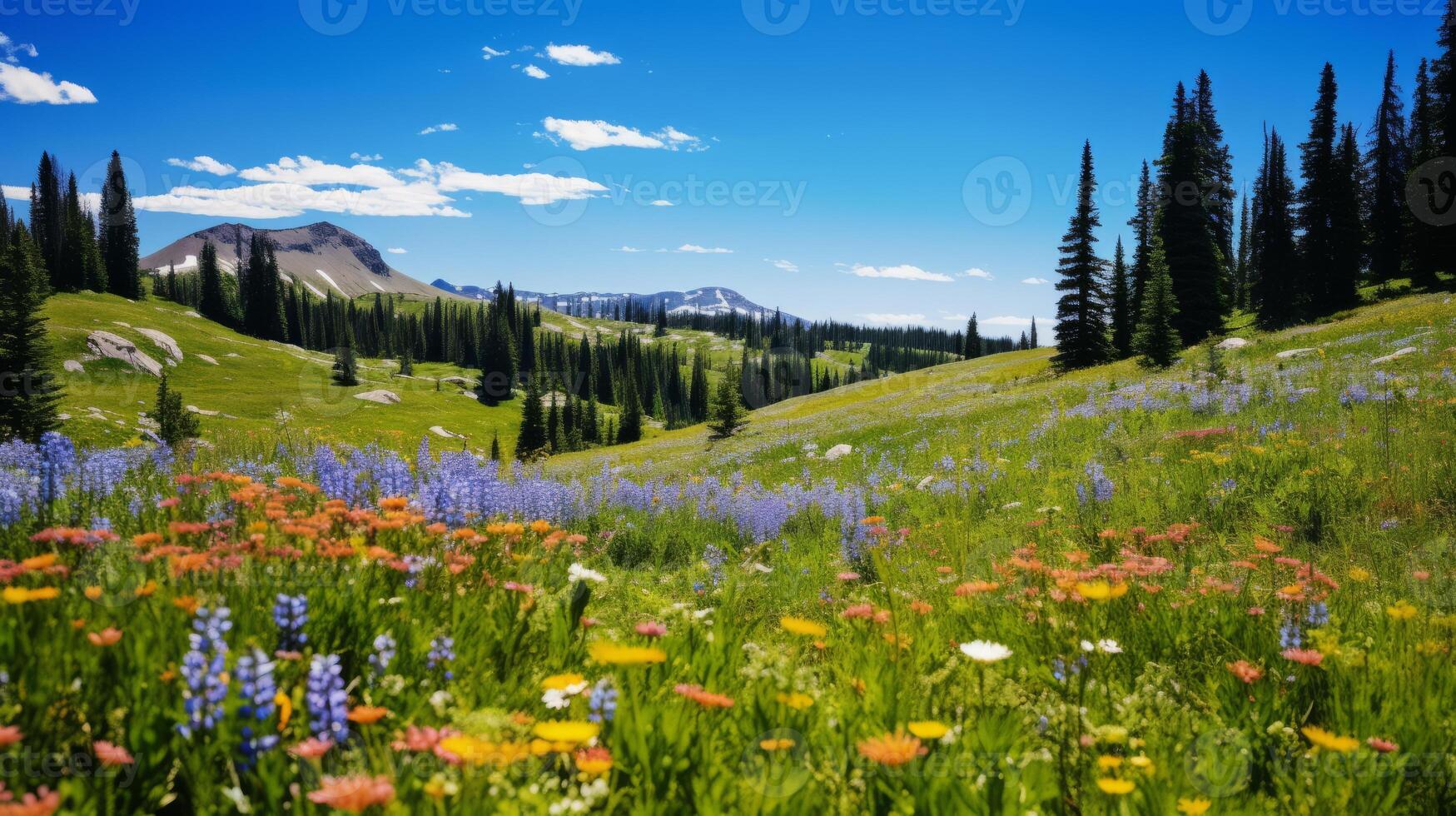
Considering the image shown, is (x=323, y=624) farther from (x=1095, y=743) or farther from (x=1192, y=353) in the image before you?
(x=1192, y=353)

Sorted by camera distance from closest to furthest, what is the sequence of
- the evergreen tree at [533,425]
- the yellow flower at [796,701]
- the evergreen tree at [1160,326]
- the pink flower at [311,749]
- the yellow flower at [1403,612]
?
the pink flower at [311,749] → the yellow flower at [796,701] → the yellow flower at [1403,612] → the evergreen tree at [1160,326] → the evergreen tree at [533,425]

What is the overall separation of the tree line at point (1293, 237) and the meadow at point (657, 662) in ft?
Answer: 123

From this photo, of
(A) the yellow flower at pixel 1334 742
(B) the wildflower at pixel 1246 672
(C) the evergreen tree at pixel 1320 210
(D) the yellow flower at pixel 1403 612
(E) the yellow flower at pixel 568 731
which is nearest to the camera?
(E) the yellow flower at pixel 568 731

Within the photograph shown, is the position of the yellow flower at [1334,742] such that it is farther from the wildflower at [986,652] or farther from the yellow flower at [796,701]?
the yellow flower at [796,701]

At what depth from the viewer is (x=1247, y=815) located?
1940 millimetres

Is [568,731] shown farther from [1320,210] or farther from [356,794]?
[1320,210]

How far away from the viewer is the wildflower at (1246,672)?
111 inches

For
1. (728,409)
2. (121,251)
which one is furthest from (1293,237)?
(121,251)

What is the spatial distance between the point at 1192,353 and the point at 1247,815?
37471 mm

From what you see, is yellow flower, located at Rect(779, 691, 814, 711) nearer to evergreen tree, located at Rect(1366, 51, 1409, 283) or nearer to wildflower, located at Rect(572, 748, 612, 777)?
wildflower, located at Rect(572, 748, 612, 777)

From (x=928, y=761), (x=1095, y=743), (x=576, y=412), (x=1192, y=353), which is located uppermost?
(x=1192, y=353)

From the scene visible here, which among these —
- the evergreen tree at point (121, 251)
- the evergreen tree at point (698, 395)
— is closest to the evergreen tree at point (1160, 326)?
the evergreen tree at point (698, 395)

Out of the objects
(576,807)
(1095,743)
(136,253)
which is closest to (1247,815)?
(1095,743)

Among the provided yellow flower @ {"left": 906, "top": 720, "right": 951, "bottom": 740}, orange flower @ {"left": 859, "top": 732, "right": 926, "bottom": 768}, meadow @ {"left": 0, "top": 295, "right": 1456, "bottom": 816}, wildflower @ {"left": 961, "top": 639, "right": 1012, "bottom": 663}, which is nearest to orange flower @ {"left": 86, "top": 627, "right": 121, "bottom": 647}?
meadow @ {"left": 0, "top": 295, "right": 1456, "bottom": 816}
